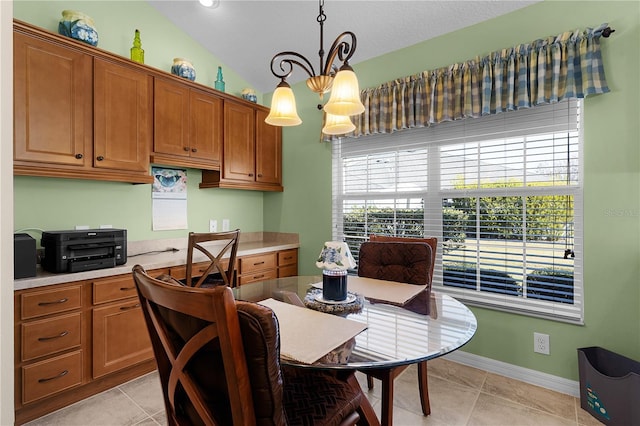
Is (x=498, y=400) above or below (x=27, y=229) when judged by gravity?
below

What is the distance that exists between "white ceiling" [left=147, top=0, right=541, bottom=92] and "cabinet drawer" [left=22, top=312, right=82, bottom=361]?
2603 mm

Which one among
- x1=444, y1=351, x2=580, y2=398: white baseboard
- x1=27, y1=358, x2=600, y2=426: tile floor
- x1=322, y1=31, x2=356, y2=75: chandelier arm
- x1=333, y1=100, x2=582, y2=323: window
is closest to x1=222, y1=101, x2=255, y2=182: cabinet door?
x1=333, y1=100, x2=582, y2=323: window

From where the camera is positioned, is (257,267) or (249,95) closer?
(257,267)

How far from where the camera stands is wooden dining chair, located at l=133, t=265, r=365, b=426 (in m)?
0.70

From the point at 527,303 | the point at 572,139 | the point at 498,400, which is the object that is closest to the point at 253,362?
the point at 498,400

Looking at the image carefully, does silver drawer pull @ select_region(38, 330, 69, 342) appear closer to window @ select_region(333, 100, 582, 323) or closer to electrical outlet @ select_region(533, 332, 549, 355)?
window @ select_region(333, 100, 582, 323)

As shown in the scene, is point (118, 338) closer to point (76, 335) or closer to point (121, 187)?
point (76, 335)

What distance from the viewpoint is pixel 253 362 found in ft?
2.41

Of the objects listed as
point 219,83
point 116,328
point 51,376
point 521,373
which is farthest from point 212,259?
point 521,373

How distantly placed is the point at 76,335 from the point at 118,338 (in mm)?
255

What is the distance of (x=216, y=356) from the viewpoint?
80cm

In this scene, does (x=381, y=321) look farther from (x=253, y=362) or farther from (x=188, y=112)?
(x=188, y=112)

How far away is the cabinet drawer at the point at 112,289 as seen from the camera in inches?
80.7

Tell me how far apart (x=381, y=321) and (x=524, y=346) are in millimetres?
1626
